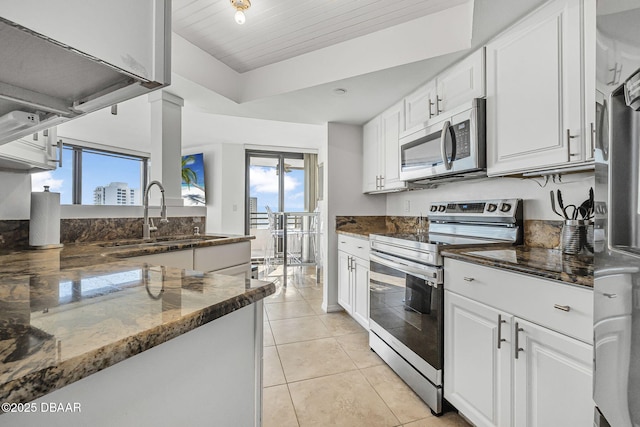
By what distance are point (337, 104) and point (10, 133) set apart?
2.23m

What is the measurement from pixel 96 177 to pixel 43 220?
514 cm

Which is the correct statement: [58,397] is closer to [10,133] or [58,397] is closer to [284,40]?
[10,133]

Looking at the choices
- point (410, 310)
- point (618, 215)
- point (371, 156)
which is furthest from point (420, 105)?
point (618, 215)

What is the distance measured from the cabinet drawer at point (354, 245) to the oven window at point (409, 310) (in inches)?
10.7

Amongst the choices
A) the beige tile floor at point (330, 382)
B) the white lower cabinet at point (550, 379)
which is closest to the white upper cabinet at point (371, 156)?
the beige tile floor at point (330, 382)

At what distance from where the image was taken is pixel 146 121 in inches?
171

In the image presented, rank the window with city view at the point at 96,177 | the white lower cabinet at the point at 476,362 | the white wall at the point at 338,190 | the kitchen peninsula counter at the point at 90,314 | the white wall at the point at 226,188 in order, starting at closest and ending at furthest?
the kitchen peninsula counter at the point at 90,314, the white lower cabinet at the point at 476,362, the white wall at the point at 338,190, the window with city view at the point at 96,177, the white wall at the point at 226,188

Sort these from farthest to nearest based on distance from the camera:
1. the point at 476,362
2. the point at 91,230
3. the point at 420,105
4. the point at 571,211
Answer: the point at 420,105
the point at 91,230
the point at 571,211
the point at 476,362

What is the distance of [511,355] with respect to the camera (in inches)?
46.3

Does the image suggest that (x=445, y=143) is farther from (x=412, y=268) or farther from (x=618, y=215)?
(x=618, y=215)

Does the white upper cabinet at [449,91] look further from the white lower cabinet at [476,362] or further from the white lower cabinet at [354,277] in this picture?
the white lower cabinet at [476,362]

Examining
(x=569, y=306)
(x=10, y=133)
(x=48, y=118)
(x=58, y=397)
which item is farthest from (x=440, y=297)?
(x=10, y=133)

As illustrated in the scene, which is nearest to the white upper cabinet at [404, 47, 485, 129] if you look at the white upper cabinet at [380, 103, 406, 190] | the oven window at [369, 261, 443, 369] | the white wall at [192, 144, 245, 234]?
the white upper cabinet at [380, 103, 406, 190]

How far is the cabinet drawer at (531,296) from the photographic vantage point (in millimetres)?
951
